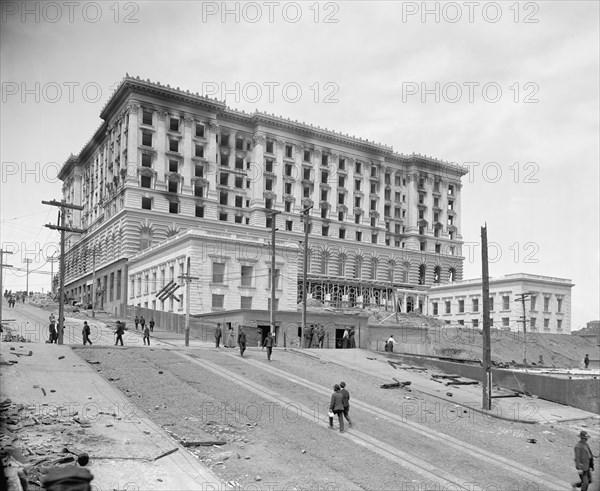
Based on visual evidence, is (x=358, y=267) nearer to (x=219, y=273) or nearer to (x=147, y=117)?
(x=147, y=117)

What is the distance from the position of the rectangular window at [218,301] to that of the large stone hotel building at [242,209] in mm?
96

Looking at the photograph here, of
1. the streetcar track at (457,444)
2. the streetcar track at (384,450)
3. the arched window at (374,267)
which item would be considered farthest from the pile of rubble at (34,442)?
the arched window at (374,267)

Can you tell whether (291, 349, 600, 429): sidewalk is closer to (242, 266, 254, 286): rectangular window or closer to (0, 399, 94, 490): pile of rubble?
(0, 399, 94, 490): pile of rubble

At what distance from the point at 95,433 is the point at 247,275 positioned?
A: 138ft

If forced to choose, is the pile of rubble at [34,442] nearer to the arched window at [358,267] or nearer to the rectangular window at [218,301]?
the rectangular window at [218,301]

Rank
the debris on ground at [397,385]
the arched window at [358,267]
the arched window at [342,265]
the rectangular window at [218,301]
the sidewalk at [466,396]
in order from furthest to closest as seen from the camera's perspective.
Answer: the arched window at [358,267] < the arched window at [342,265] < the rectangular window at [218,301] < the debris on ground at [397,385] < the sidewalk at [466,396]

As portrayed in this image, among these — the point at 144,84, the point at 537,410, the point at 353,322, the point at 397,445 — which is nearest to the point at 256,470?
the point at 397,445

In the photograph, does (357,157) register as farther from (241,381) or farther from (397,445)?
(397,445)

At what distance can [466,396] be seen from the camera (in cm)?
2966

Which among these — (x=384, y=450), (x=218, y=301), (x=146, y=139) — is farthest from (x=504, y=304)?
(x=384, y=450)

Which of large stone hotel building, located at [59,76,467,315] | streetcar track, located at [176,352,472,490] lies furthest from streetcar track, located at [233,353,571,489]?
large stone hotel building, located at [59,76,467,315]

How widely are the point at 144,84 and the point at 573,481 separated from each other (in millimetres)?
71686

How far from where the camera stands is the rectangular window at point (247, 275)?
194 feet

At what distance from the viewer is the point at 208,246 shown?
5756cm
